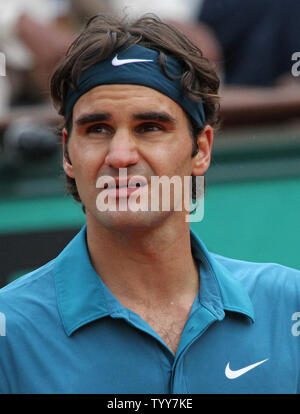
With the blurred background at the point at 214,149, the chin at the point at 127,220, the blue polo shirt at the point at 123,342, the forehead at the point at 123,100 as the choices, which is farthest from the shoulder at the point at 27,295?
the blurred background at the point at 214,149

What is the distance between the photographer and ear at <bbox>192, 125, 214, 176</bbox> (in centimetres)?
272

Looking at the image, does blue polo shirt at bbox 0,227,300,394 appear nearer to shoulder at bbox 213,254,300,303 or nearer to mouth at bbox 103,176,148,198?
shoulder at bbox 213,254,300,303

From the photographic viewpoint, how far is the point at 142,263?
8.55 ft

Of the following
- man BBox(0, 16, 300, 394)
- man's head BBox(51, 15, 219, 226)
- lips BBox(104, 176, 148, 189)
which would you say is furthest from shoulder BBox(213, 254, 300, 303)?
lips BBox(104, 176, 148, 189)

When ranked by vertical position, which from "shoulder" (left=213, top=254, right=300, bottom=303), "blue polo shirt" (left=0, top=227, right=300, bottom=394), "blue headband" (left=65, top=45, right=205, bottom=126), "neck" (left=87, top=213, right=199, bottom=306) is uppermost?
"blue headband" (left=65, top=45, right=205, bottom=126)

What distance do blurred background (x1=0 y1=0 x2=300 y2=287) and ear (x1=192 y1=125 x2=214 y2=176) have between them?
4.83ft

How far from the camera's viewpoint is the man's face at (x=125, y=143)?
241cm

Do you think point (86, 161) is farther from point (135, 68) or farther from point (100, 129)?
point (135, 68)

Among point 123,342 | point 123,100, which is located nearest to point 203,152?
point 123,100

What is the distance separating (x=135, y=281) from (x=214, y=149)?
2.22 m

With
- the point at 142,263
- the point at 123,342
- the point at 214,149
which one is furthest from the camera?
the point at 214,149

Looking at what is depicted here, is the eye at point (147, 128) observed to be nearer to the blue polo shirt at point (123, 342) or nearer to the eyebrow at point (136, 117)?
the eyebrow at point (136, 117)

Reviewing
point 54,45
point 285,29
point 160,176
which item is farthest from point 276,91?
point 160,176

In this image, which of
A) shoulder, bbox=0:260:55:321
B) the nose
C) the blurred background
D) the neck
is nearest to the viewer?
the nose
